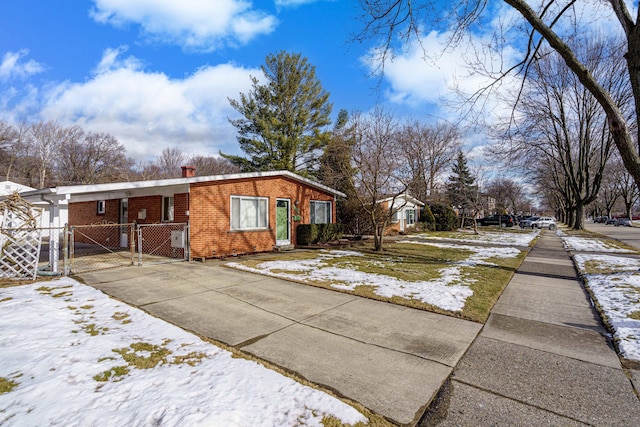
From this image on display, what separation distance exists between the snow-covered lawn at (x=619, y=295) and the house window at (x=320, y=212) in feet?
34.8

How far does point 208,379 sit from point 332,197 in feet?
48.0

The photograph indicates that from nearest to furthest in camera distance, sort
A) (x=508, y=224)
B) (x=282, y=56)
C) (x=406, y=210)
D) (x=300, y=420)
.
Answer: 1. (x=300, y=420)
2. (x=282, y=56)
3. (x=406, y=210)
4. (x=508, y=224)

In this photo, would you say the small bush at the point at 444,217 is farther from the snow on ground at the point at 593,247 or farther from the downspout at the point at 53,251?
the downspout at the point at 53,251

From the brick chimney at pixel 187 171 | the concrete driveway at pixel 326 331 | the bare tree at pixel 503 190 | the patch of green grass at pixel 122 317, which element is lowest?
the concrete driveway at pixel 326 331

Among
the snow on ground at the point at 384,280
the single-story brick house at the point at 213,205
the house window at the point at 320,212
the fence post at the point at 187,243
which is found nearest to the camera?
the snow on ground at the point at 384,280

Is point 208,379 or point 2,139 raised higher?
point 2,139

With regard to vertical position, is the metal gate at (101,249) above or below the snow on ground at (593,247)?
above

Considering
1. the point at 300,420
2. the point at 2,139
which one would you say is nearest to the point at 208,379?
the point at 300,420

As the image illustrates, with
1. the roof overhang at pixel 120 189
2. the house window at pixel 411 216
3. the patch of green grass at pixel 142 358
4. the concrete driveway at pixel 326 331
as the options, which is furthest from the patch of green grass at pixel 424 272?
the house window at pixel 411 216

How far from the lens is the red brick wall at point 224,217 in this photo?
10.6 m

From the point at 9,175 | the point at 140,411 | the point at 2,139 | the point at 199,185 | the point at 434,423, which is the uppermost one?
the point at 2,139

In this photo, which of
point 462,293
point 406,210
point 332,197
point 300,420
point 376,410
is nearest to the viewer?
point 300,420

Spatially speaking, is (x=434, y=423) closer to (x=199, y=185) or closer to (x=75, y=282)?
(x=75, y=282)

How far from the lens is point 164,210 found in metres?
11.6
